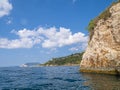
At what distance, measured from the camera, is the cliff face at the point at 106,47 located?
54.9 meters

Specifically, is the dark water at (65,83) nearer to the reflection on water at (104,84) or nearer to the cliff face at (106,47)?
the reflection on water at (104,84)

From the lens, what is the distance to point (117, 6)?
189 ft

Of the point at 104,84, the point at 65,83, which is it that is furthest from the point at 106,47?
the point at 104,84

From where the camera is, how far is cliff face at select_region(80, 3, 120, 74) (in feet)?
180

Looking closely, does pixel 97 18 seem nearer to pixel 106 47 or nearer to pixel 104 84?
pixel 106 47

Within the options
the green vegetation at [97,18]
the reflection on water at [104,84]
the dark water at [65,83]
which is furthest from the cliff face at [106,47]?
the reflection on water at [104,84]

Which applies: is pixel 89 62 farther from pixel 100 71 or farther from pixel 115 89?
pixel 115 89

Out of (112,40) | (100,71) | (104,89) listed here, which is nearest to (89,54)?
(100,71)

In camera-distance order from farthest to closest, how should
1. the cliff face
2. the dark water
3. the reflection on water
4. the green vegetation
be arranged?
the green vegetation < the cliff face < the dark water < the reflection on water

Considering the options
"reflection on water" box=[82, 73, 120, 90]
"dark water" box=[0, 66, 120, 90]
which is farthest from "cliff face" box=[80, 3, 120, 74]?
"reflection on water" box=[82, 73, 120, 90]

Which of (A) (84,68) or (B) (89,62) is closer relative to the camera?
(B) (89,62)

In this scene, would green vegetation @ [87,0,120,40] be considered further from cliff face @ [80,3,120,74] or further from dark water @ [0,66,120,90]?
dark water @ [0,66,120,90]

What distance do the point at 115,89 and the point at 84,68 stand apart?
39012 mm

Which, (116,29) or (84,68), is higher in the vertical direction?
(116,29)
